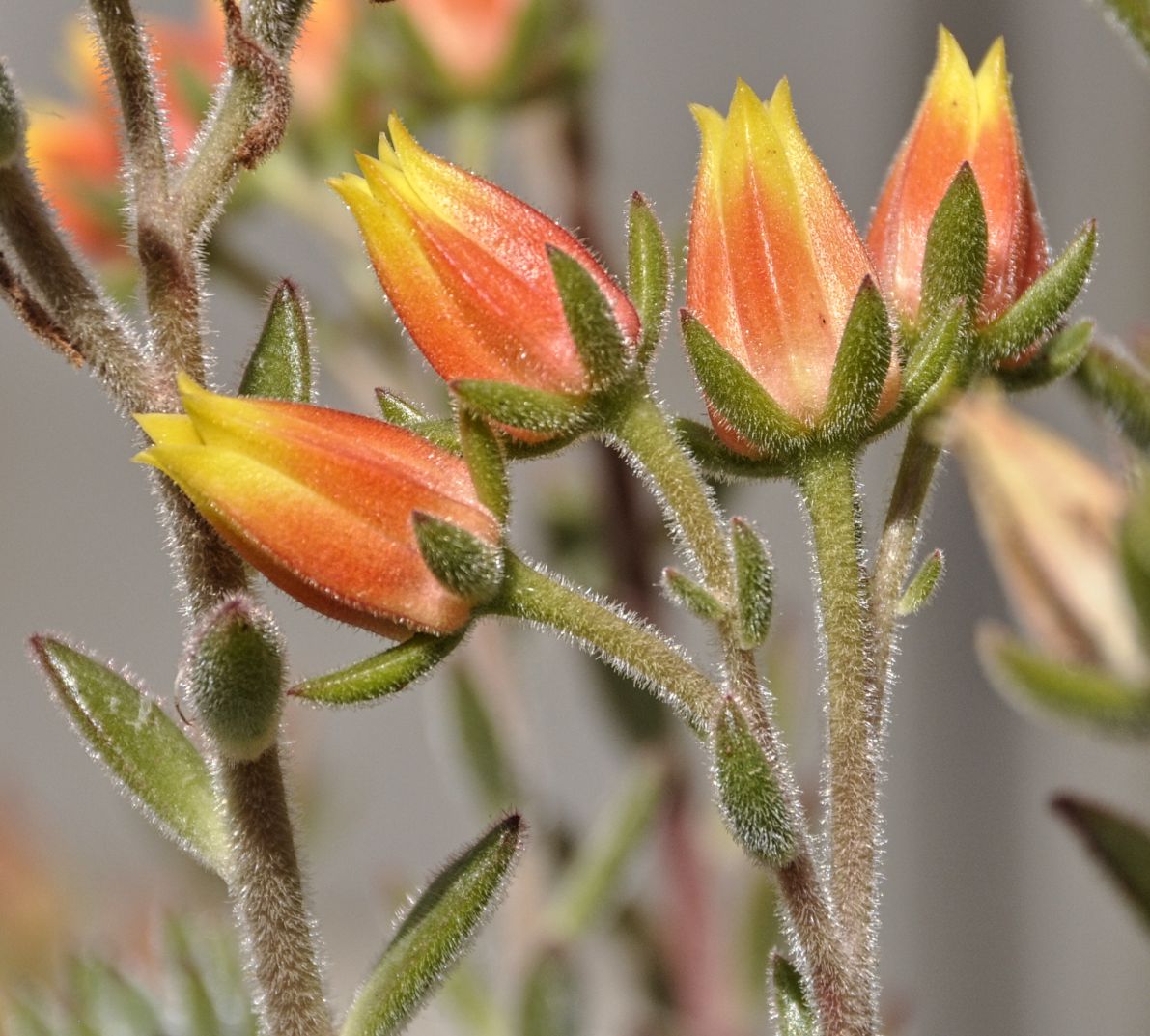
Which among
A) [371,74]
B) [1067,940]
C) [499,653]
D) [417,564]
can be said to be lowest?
[1067,940]

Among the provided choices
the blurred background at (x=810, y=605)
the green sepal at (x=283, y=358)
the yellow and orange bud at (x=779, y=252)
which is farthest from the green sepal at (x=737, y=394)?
the blurred background at (x=810, y=605)

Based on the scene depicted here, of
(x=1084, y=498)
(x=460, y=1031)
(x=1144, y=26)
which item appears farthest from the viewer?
(x=460, y=1031)

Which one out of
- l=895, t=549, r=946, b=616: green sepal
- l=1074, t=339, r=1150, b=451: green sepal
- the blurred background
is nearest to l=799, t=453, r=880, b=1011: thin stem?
l=895, t=549, r=946, b=616: green sepal

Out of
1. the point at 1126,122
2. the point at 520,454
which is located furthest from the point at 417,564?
the point at 1126,122

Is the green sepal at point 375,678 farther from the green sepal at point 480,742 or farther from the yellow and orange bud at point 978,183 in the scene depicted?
the green sepal at point 480,742

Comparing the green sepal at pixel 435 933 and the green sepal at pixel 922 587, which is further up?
the green sepal at pixel 922 587

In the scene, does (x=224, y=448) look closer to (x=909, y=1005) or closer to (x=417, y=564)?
(x=417, y=564)

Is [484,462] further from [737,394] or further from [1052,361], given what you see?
[1052,361]
